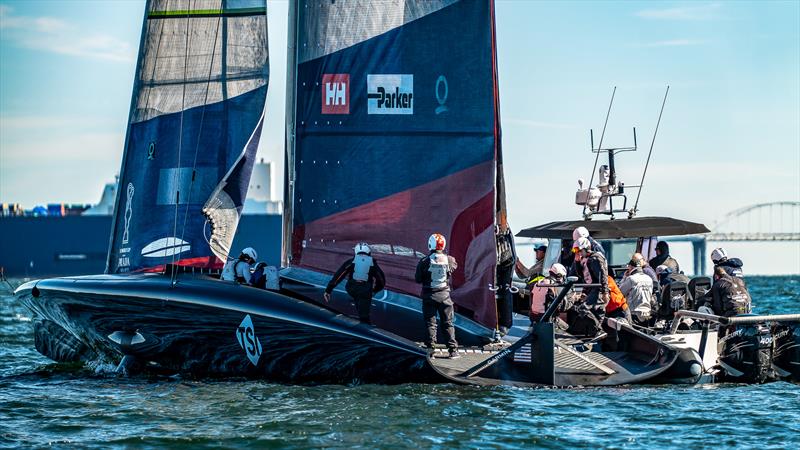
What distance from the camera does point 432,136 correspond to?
457 inches

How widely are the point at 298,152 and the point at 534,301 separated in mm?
2938

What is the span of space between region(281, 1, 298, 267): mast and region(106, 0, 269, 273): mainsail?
1.50m

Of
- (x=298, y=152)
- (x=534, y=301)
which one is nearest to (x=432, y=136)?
(x=298, y=152)

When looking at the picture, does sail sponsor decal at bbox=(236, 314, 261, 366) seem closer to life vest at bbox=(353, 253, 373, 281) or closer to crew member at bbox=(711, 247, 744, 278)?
life vest at bbox=(353, 253, 373, 281)

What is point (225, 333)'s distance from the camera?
430 inches

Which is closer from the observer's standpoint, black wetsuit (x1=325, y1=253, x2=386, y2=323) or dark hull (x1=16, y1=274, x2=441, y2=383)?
dark hull (x1=16, y1=274, x2=441, y2=383)

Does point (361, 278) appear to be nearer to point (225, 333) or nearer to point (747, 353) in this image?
point (225, 333)

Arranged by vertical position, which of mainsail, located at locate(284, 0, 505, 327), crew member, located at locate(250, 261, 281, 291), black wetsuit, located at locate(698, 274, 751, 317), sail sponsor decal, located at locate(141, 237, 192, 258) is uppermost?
mainsail, located at locate(284, 0, 505, 327)

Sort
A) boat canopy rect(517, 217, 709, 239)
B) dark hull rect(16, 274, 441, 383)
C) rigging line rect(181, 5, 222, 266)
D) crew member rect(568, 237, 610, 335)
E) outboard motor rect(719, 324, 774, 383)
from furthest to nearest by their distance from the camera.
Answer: boat canopy rect(517, 217, 709, 239)
rigging line rect(181, 5, 222, 266)
outboard motor rect(719, 324, 774, 383)
crew member rect(568, 237, 610, 335)
dark hull rect(16, 274, 441, 383)

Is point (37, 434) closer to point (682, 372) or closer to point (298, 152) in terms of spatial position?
point (298, 152)

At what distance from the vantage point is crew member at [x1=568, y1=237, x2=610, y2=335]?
11531mm

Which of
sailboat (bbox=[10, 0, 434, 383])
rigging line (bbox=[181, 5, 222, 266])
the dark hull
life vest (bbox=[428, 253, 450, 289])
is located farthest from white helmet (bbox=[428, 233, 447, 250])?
rigging line (bbox=[181, 5, 222, 266])

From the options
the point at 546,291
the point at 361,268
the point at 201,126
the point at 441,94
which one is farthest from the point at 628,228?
the point at 201,126

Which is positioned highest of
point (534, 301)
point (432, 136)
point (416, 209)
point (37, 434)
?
point (432, 136)
